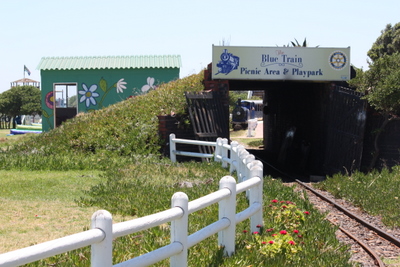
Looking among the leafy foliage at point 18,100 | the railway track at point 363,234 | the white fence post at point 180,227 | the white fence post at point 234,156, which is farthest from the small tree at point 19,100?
the white fence post at point 180,227

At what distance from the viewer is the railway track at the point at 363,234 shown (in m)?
8.18

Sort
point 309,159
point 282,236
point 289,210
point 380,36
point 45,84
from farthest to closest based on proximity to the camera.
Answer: point 380,36
point 45,84
point 309,159
point 289,210
point 282,236

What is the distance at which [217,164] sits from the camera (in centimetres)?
1611

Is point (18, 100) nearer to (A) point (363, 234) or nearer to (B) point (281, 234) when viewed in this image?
(A) point (363, 234)

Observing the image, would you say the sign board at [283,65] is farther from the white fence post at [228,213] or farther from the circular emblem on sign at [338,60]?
the white fence post at [228,213]

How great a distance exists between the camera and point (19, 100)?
84.4 m

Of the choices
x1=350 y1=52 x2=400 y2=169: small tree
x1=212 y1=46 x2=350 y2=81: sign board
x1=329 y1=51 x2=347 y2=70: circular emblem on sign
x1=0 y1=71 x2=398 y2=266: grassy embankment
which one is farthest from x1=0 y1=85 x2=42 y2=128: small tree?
x1=350 y1=52 x2=400 y2=169: small tree

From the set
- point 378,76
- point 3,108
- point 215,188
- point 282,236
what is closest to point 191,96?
point 378,76

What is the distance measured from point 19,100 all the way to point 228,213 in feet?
271

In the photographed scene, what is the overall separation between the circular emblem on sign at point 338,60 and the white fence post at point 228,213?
14.0 meters

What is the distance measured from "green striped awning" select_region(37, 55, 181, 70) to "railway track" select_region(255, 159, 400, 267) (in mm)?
21430

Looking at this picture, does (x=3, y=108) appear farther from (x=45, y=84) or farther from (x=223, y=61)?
(x=223, y=61)

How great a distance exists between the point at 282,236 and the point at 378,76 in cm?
1287

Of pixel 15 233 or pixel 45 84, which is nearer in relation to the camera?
pixel 15 233
